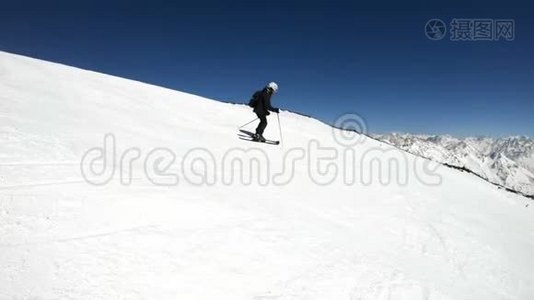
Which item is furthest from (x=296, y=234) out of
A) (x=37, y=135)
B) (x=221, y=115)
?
(x=221, y=115)

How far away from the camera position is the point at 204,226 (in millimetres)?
7328

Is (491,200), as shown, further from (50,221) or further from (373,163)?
(50,221)

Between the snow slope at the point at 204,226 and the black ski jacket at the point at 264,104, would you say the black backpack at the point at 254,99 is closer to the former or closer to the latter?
the black ski jacket at the point at 264,104

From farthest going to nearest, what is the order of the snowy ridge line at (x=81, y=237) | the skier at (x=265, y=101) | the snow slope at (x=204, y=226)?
the skier at (x=265, y=101) → the snow slope at (x=204, y=226) → the snowy ridge line at (x=81, y=237)

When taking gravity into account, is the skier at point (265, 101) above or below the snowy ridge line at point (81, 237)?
above

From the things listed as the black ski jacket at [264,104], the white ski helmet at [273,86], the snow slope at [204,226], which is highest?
the white ski helmet at [273,86]

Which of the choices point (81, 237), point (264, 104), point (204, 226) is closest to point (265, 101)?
point (264, 104)

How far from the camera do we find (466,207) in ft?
45.7

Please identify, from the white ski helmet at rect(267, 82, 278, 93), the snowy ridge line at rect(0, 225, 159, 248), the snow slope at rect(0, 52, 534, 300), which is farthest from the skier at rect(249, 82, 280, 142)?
the snowy ridge line at rect(0, 225, 159, 248)

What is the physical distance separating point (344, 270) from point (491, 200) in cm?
1279

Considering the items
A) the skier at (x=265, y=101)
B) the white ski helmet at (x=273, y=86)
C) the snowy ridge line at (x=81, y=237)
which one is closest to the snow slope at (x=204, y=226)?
the snowy ridge line at (x=81, y=237)

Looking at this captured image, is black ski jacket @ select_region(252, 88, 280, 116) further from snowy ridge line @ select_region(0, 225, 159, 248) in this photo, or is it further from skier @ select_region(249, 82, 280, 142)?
snowy ridge line @ select_region(0, 225, 159, 248)

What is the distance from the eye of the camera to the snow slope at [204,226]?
5664 millimetres

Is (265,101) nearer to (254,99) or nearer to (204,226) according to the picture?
(254,99)
